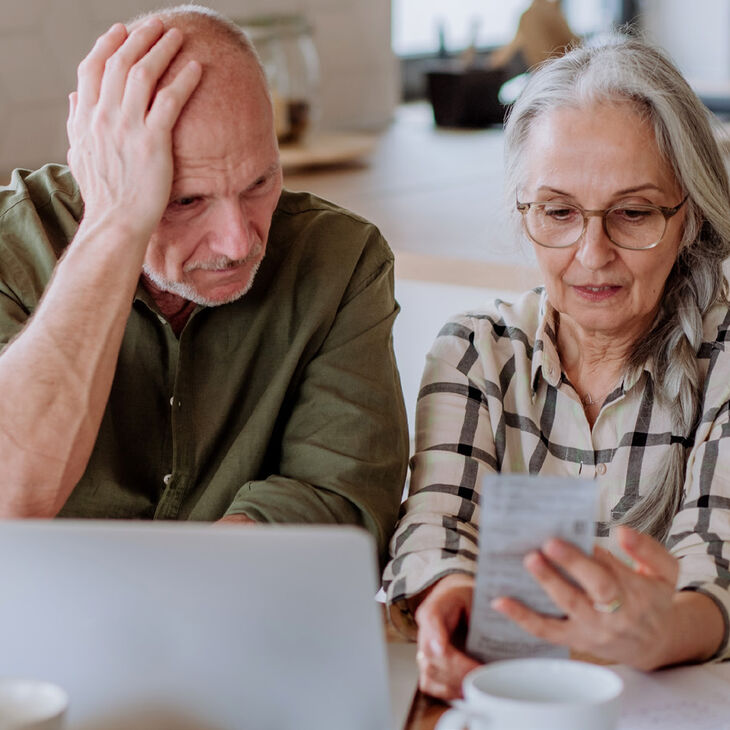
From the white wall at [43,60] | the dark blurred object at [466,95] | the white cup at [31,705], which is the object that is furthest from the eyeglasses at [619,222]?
the dark blurred object at [466,95]

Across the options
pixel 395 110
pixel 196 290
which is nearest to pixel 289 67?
pixel 395 110

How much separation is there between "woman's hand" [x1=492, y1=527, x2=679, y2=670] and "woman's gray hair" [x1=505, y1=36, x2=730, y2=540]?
37 cm

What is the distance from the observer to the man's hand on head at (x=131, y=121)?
1.28 m

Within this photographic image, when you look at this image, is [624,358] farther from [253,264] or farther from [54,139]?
[54,139]

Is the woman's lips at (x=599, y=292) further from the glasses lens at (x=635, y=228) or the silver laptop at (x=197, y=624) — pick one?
the silver laptop at (x=197, y=624)

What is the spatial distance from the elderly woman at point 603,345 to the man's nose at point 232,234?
10.9 inches

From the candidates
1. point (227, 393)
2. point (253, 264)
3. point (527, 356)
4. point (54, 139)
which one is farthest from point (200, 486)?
point (54, 139)

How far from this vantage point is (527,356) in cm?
145

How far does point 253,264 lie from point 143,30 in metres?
0.28

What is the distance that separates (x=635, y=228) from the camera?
1.34 metres

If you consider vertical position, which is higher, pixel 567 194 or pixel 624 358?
pixel 567 194

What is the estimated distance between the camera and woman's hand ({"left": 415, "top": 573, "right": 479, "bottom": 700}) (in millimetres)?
1001

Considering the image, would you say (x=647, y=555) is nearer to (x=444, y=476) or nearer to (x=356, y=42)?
(x=444, y=476)

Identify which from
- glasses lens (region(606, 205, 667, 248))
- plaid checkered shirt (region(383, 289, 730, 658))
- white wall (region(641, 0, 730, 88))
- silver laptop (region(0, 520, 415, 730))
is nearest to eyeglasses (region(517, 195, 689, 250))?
glasses lens (region(606, 205, 667, 248))
